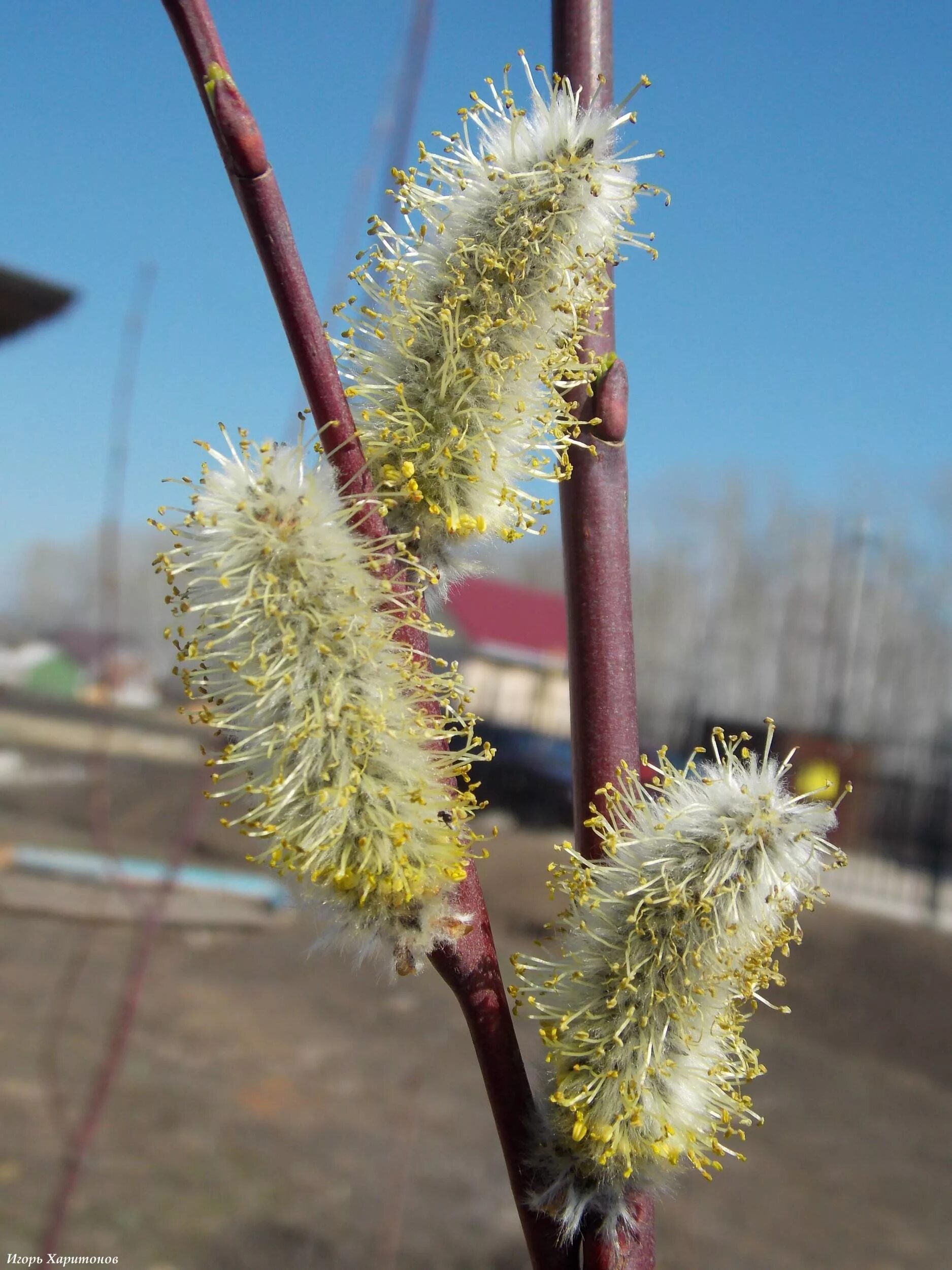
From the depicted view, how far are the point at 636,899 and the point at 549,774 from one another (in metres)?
16.1

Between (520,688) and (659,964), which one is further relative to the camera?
(520,688)

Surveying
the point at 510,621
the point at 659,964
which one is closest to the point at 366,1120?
the point at 659,964

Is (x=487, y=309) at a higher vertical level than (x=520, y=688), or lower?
higher

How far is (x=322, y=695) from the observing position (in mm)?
675

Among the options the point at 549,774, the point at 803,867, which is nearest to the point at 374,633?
the point at 803,867

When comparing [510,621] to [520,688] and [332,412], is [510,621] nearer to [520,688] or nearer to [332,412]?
[520,688]

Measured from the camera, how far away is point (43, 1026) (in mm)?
7641

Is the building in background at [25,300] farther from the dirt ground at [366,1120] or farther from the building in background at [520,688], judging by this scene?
the building in background at [520,688]

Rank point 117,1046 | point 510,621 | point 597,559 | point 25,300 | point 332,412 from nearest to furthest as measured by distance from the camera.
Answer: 1. point 332,412
2. point 597,559
3. point 117,1046
4. point 25,300
5. point 510,621

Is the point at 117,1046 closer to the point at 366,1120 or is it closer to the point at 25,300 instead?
the point at 25,300

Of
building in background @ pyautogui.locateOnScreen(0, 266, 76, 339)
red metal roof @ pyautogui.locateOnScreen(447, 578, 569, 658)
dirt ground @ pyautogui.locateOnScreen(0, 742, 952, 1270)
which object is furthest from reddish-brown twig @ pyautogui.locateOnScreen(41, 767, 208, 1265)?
red metal roof @ pyautogui.locateOnScreen(447, 578, 569, 658)

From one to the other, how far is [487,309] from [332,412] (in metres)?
0.16

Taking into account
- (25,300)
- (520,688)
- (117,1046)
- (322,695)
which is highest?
(25,300)

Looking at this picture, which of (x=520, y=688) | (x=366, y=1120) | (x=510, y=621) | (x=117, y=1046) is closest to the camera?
(x=117, y=1046)
